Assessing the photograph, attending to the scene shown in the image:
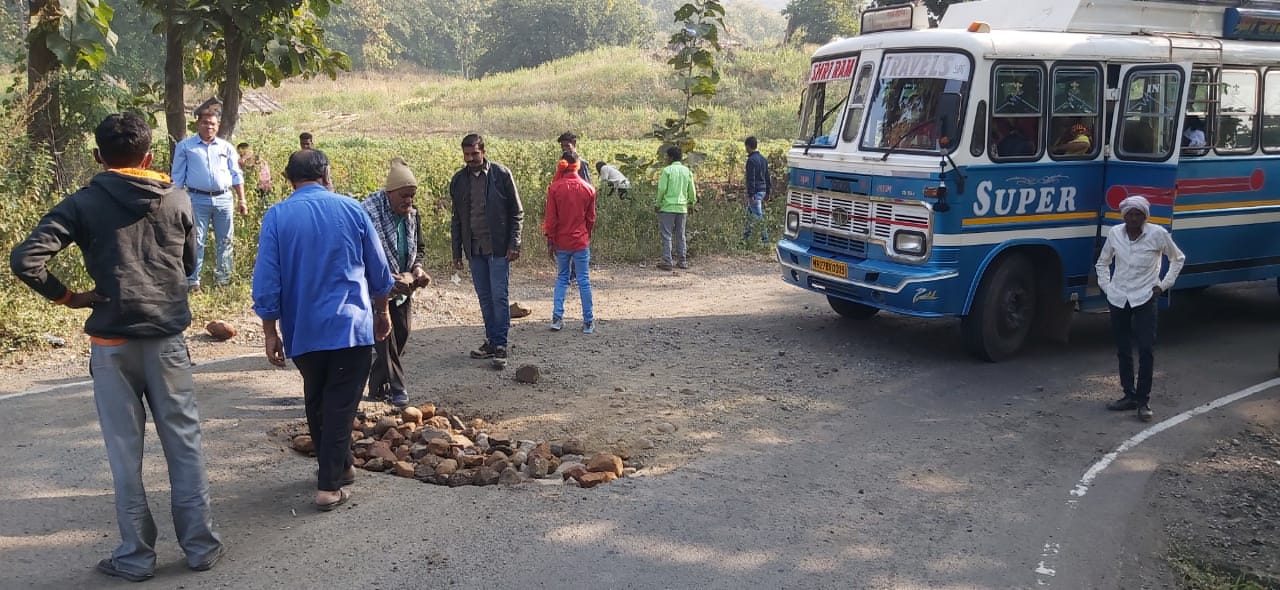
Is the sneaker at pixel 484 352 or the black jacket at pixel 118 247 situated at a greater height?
the black jacket at pixel 118 247

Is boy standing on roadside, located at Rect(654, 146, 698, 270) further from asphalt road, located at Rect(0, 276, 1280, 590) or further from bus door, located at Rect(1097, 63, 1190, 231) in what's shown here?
bus door, located at Rect(1097, 63, 1190, 231)

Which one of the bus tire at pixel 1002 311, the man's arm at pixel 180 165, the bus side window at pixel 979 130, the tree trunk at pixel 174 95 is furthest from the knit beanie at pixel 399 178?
the tree trunk at pixel 174 95

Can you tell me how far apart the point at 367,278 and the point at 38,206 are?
619 cm

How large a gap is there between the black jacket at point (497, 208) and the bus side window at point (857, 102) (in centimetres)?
309

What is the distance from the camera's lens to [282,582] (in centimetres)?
439

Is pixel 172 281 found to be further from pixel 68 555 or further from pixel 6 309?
pixel 6 309

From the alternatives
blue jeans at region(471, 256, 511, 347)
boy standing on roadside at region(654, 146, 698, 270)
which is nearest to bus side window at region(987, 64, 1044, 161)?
blue jeans at region(471, 256, 511, 347)

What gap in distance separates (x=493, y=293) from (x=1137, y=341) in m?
5.04

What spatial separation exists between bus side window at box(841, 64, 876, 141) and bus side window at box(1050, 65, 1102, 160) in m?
1.56

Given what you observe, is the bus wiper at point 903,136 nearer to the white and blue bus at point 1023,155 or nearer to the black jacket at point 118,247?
the white and blue bus at point 1023,155

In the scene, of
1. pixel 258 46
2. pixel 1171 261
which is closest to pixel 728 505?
pixel 1171 261

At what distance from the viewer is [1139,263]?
24.3 feet

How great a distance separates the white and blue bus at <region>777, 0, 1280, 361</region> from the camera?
834cm

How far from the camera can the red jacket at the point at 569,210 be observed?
920cm
